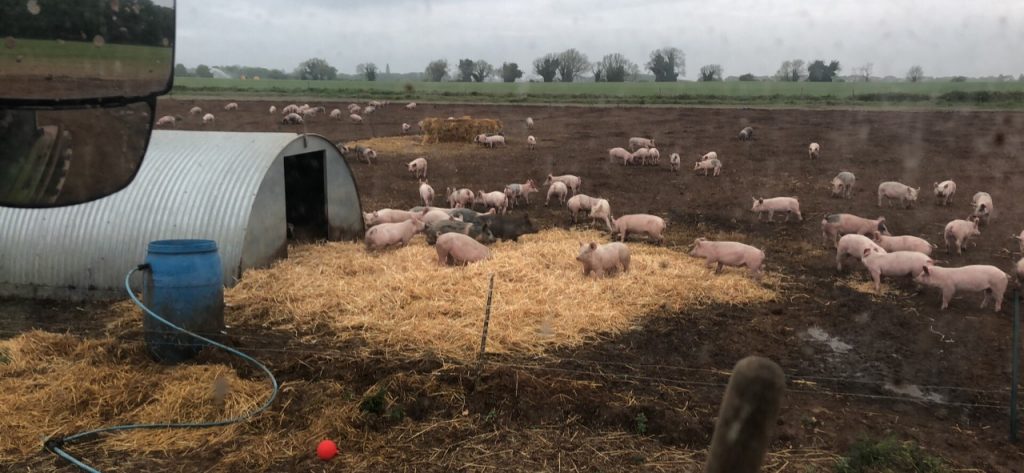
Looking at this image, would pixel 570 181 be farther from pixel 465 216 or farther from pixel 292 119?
pixel 292 119

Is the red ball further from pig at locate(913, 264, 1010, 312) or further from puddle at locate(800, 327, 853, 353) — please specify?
pig at locate(913, 264, 1010, 312)

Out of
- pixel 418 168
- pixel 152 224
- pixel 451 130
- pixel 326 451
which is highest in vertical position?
pixel 451 130


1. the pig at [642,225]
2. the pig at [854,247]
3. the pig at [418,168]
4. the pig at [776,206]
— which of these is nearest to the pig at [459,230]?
the pig at [642,225]

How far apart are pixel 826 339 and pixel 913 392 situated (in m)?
1.47

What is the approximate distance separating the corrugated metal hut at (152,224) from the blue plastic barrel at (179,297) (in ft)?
6.91

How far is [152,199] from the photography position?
32.2ft

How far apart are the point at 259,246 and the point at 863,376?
7.31 meters

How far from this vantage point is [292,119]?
131 feet

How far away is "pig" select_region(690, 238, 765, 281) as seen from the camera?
410 inches

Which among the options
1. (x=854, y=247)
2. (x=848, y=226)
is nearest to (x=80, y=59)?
(x=854, y=247)

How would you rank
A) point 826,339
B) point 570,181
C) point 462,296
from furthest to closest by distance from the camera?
point 570,181 → point 462,296 → point 826,339

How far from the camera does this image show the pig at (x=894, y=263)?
9797 millimetres

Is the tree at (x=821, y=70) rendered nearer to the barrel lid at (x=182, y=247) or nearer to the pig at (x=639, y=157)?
the pig at (x=639, y=157)

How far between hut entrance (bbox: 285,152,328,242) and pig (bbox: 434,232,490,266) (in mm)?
2620
